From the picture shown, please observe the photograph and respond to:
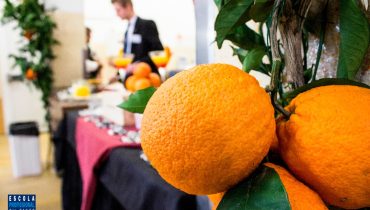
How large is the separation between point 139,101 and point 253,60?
12cm

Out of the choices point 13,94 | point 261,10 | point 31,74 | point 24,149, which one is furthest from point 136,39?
point 13,94

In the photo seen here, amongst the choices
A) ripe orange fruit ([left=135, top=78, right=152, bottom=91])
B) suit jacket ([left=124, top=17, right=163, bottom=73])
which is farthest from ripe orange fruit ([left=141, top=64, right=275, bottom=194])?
suit jacket ([left=124, top=17, right=163, bottom=73])

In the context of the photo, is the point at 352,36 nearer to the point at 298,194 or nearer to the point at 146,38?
the point at 298,194

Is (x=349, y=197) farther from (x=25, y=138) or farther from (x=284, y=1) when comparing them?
(x=25, y=138)

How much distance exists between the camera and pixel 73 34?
377 centimetres

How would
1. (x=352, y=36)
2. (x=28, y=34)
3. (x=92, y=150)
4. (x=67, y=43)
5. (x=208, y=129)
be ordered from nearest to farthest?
(x=208, y=129), (x=352, y=36), (x=92, y=150), (x=28, y=34), (x=67, y=43)

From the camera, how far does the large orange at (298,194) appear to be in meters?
0.26

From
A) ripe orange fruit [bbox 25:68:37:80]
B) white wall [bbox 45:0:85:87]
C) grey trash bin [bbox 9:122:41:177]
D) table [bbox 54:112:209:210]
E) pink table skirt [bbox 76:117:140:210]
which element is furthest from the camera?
white wall [bbox 45:0:85:87]

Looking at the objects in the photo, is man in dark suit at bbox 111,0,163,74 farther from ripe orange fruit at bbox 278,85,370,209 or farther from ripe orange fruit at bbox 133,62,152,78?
ripe orange fruit at bbox 278,85,370,209

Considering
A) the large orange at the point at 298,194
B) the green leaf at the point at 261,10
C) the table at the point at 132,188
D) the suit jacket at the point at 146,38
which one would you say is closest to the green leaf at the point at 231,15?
the green leaf at the point at 261,10

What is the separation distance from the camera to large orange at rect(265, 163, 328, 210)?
26 cm

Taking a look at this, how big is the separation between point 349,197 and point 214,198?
0.34 feet

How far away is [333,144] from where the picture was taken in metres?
0.25

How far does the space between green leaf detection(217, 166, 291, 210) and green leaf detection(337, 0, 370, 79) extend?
162 mm
